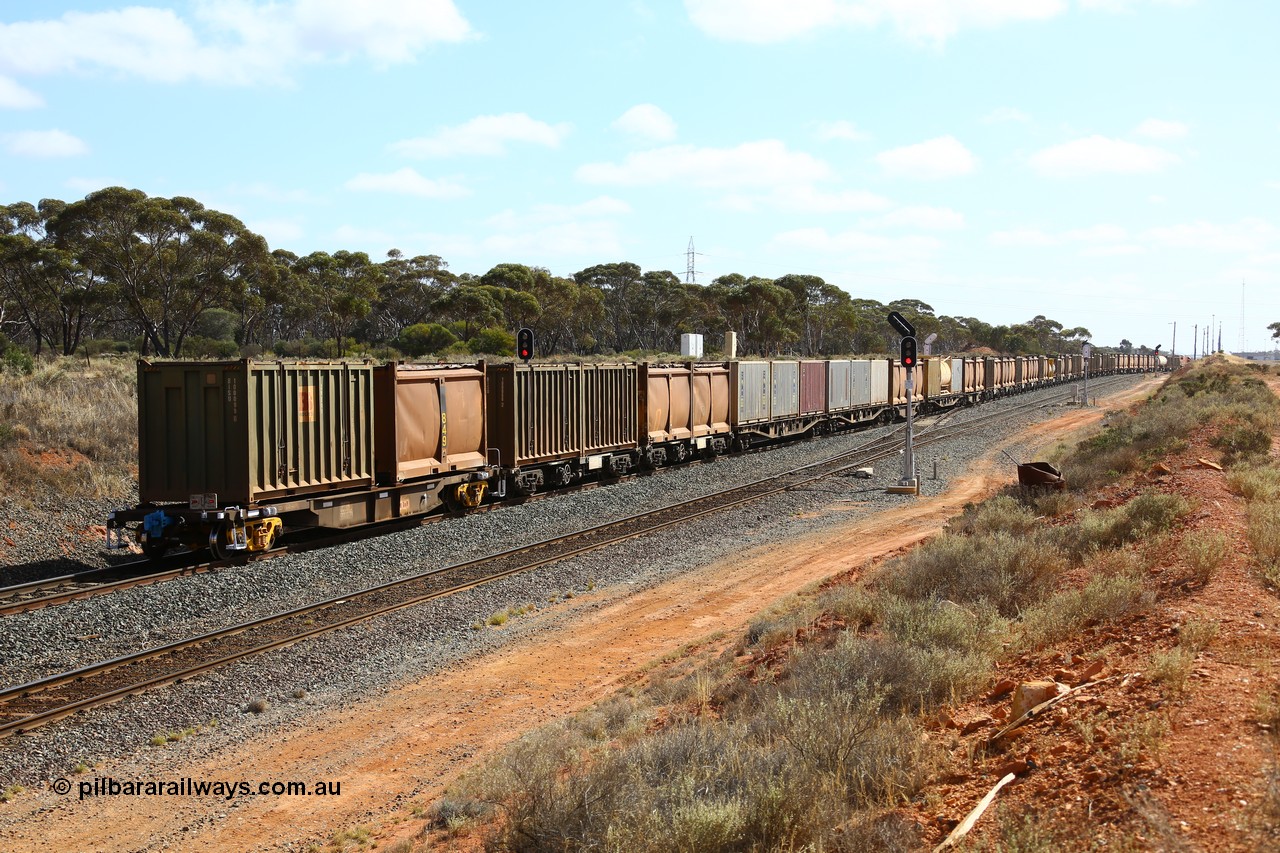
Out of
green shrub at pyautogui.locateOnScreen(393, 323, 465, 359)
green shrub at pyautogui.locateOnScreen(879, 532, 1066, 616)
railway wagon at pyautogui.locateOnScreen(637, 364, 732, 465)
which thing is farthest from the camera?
green shrub at pyautogui.locateOnScreen(393, 323, 465, 359)

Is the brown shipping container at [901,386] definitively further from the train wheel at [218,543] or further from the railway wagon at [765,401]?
the train wheel at [218,543]

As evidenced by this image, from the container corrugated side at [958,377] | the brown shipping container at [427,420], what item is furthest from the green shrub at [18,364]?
the container corrugated side at [958,377]

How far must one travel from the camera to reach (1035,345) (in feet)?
514

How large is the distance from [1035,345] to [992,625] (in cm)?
16131

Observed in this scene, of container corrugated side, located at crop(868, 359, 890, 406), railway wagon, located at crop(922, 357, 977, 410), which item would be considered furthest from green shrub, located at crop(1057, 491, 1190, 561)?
railway wagon, located at crop(922, 357, 977, 410)

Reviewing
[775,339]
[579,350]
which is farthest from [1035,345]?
[579,350]

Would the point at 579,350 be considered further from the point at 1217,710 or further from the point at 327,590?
the point at 1217,710

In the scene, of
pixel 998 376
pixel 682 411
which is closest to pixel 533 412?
pixel 682 411

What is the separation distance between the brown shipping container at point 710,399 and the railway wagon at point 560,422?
127 inches

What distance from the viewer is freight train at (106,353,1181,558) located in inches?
Answer: 559

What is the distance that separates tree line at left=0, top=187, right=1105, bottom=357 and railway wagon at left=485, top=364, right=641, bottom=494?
28.0m

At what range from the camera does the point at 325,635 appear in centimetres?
1114

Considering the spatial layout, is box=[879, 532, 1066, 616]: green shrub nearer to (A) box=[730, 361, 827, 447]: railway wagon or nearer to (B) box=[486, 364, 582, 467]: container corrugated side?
(B) box=[486, 364, 582, 467]: container corrugated side
